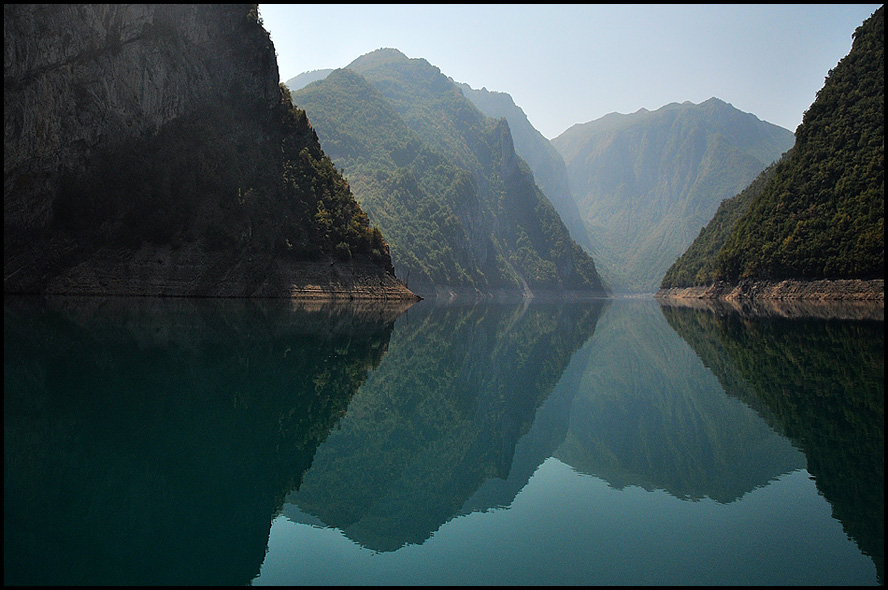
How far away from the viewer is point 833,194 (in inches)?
3401

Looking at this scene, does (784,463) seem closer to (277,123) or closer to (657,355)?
(657,355)

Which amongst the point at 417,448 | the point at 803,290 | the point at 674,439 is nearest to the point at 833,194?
the point at 803,290

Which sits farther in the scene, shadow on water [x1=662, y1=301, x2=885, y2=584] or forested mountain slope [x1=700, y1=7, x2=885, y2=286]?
forested mountain slope [x1=700, y1=7, x2=885, y2=286]

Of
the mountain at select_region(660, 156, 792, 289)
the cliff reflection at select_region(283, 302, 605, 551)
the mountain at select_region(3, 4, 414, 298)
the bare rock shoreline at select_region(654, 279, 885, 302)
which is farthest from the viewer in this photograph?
the mountain at select_region(660, 156, 792, 289)

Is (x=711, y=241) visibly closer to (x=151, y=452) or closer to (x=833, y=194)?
(x=833, y=194)

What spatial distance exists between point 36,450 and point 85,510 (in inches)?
134

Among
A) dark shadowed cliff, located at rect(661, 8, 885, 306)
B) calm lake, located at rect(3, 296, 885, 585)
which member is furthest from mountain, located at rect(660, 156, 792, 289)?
calm lake, located at rect(3, 296, 885, 585)

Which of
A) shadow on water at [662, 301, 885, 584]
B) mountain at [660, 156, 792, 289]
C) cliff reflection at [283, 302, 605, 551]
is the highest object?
mountain at [660, 156, 792, 289]

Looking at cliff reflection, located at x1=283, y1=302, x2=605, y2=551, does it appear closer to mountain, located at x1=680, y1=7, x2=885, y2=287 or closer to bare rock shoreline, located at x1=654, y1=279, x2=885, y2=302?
bare rock shoreline, located at x1=654, y1=279, x2=885, y2=302

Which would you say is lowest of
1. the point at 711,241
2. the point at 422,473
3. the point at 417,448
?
the point at 417,448

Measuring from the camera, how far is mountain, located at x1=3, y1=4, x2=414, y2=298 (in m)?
61.3

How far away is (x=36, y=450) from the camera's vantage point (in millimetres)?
10453

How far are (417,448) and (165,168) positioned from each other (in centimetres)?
7565

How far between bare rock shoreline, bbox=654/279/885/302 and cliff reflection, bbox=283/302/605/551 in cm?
6751
